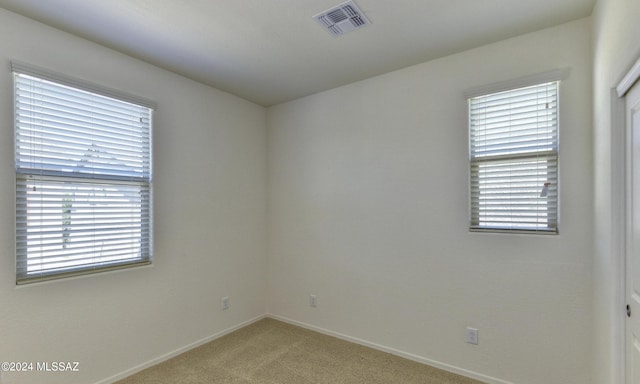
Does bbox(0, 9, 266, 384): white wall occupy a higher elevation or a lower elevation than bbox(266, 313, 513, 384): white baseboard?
higher

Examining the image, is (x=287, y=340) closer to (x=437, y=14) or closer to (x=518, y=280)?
(x=518, y=280)

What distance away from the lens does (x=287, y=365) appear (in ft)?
8.95

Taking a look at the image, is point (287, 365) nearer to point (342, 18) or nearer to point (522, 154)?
point (522, 154)

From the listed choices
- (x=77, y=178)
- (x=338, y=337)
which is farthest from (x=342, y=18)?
(x=338, y=337)

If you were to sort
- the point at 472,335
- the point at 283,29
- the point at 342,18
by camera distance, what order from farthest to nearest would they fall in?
the point at 472,335
the point at 283,29
the point at 342,18

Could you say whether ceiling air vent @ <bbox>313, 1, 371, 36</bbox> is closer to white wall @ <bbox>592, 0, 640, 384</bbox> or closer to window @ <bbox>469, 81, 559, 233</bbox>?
window @ <bbox>469, 81, 559, 233</bbox>

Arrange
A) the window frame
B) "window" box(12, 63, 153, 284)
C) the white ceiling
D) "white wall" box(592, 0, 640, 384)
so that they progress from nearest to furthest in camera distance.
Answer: "white wall" box(592, 0, 640, 384)
the white ceiling
"window" box(12, 63, 153, 284)
the window frame

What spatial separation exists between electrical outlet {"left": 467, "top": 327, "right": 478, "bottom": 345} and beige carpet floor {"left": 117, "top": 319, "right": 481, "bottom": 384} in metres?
0.30

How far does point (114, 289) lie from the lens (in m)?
2.52

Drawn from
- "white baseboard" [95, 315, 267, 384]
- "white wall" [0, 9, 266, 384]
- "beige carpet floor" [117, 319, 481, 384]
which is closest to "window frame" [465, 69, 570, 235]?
"beige carpet floor" [117, 319, 481, 384]

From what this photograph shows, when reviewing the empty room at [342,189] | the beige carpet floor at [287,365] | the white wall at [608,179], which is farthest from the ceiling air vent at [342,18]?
the beige carpet floor at [287,365]

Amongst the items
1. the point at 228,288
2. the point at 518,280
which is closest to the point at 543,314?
the point at 518,280

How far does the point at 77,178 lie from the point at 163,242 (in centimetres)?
88

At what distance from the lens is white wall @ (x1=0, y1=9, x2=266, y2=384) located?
2055 mm
